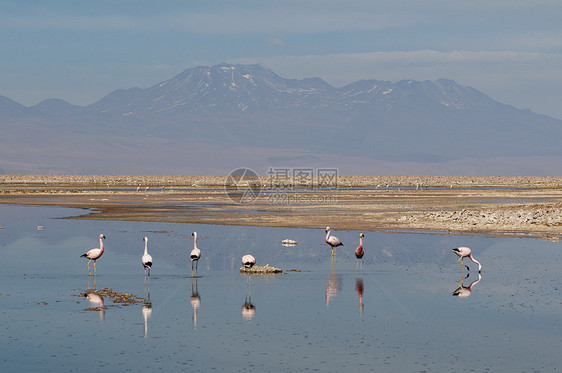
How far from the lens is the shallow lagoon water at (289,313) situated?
42.4ft

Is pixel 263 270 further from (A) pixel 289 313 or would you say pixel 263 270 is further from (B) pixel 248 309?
(A) pixel 289 313

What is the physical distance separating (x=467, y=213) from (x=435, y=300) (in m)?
24.8

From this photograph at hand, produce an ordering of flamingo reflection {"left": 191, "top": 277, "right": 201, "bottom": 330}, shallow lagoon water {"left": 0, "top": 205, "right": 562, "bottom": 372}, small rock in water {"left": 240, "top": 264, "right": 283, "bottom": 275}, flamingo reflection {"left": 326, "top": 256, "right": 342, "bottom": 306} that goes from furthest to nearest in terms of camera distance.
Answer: small rock in water {"left": 240, "top": 264, "right": 283, "bottom": 275} < flamingo reflection {"left": 326, "top": 256, "right": 342, "bottom": 306} < flamingo reflection {"left": 191, "top": 277, "right": 201, "bottom": 330} < shallow lagoon water {"left": 0, "top": 205, "right": 562, "bottom": 372}

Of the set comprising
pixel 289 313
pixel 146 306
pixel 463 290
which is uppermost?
pixel 463 290

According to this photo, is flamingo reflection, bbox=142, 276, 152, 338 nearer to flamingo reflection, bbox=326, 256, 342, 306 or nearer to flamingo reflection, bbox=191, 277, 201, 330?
flamingo reflection, bbox=191, 277, 201, 330

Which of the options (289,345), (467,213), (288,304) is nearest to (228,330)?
(289,345)

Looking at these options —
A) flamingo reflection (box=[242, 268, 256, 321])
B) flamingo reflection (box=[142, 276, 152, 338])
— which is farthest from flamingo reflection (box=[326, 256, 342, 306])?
flamingo reflection (box=[142, 276, 152, 338])

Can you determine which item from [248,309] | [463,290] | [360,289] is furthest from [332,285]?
[248,309]

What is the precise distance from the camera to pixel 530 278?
21406 mm

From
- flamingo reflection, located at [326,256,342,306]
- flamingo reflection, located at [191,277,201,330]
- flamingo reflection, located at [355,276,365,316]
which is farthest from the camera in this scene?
flamingo reflection, located at [326,256,342,306]

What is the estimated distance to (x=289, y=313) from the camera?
1666 cm

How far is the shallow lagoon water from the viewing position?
1293 cm

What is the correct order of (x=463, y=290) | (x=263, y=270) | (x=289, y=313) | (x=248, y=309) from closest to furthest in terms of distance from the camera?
(x=289, y=313)
(x=248, y=309)
(x=463, y=290)
(x=263, y=270)

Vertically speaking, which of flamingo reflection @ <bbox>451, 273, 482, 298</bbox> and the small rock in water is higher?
the small rock in water
